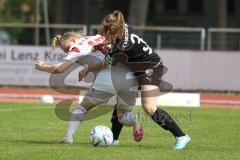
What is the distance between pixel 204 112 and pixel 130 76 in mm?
8338

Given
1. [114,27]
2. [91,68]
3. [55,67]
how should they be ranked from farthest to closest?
[91,68] < [55,67] < [114,27]

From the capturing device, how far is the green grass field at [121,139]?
10562 mm

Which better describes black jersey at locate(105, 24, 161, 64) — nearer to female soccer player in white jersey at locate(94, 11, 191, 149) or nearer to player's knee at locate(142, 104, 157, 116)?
female soccer player in white jersey at locate(94, 11, 191, 149)

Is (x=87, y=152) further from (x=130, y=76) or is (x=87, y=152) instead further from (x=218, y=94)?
(x=218, y=94)

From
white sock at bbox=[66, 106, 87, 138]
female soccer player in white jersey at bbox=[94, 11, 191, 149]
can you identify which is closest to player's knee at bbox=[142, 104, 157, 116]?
female soccer player in white jersey at bbox=[94, 11, 191, 149]

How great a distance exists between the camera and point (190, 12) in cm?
4700

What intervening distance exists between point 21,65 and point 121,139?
15.9m

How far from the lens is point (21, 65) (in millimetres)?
28375

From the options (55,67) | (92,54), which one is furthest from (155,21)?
(55,67)

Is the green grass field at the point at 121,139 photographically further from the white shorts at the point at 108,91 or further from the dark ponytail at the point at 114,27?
the dark ponytail at the point at 114,27

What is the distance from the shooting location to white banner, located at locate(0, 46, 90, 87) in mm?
28375

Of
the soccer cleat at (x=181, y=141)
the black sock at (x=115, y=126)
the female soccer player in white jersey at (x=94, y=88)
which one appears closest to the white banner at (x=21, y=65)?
the black sock at (x=115, y=126)

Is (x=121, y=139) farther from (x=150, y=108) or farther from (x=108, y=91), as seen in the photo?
(x=150, y=108)

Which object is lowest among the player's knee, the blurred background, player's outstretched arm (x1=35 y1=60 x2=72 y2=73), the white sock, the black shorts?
the blurred background
